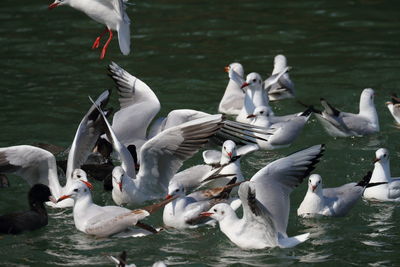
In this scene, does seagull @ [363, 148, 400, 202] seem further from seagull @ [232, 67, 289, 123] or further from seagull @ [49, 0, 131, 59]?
seagull @ [49, 0, 131, 59]

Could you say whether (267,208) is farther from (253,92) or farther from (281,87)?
(281,87)

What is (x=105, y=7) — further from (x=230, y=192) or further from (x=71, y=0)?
(x=230, y=192)

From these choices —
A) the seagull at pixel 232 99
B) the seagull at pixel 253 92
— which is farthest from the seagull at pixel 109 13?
the seagull at pixel 232 99

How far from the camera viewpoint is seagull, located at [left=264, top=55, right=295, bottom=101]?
14.0 m

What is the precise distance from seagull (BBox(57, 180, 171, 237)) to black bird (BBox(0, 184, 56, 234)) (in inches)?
10.6

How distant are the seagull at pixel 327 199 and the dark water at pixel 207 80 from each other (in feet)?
0.32

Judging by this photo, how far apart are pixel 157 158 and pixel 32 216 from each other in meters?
1.52

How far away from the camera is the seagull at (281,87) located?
14.0 m

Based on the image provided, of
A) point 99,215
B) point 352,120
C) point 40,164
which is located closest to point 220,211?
point 99,215

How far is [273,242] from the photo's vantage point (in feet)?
29.6

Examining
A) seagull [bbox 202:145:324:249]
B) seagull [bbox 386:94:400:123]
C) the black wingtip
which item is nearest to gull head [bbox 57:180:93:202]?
seagull [bbox 202:145:324:249]

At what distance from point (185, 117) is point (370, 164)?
228 cm

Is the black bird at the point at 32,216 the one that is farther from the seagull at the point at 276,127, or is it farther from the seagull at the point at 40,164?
the seagull at the point at 276,127

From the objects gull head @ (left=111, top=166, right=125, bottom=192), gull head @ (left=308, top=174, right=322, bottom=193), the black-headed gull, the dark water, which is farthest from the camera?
gull head @ (left=111, top=166, right=125, bottom=192)
